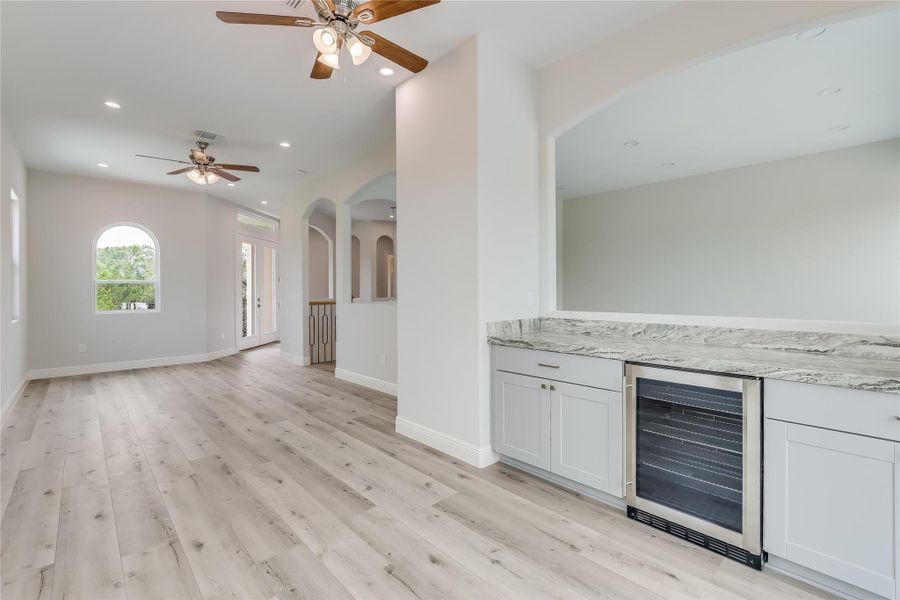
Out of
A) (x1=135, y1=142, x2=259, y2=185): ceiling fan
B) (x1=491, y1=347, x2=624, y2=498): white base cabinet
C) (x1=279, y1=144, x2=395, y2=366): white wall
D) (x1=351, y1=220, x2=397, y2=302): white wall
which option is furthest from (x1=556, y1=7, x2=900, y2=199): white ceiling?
(x1=351, y1=220, x2=397, y2=302): white wall

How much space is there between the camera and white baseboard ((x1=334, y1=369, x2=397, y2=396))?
15.5ft

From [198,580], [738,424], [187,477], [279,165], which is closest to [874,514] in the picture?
[738,424]

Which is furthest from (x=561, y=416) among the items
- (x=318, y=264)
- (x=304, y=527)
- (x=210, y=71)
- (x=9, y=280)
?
(x=318, y=264)

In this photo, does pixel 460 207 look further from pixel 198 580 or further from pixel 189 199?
pixel 189 199

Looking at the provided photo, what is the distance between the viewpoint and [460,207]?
2865 millimetres

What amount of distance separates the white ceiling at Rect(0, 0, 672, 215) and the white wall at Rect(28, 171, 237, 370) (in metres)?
0.95

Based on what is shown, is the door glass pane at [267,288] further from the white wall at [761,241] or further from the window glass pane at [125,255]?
the white wall at [761,241]

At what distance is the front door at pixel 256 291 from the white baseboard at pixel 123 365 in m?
1.07

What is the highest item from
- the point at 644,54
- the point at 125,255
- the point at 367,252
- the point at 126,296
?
Result: the point at 644,54

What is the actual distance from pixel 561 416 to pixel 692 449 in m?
0.69

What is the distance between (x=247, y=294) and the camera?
8695 millimetres

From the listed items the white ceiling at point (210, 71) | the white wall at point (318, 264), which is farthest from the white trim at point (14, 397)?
the white wall at point (318, 264)

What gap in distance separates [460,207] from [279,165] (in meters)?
3.83

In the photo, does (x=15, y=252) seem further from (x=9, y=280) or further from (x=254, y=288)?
(x=254, y=288)
